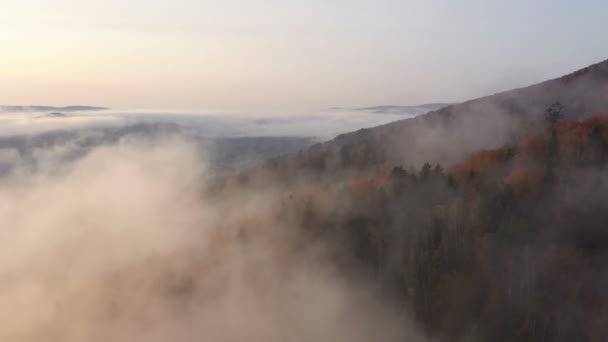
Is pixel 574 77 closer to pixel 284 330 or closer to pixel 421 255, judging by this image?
pixel 421 255

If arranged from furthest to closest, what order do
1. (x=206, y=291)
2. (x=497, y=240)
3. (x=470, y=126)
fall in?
(x=470, y=126) → (x=206, y=291) → (x=497, y=240)

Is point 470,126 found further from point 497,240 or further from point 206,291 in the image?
point 497,240

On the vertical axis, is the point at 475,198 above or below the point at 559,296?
above

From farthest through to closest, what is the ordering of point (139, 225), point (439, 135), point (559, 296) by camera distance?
point (139, 225)
point (439, 135)
point (559, 296)

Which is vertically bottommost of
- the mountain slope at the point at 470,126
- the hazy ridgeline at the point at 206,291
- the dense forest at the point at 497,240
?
the hazy ridgeline at the point at 206,291

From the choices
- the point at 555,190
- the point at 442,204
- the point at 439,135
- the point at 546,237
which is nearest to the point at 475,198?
the point at 442,204

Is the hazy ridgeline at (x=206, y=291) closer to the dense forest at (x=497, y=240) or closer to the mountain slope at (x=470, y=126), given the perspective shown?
the dense forest at (x=497, y=240)

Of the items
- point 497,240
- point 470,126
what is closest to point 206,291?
point 497,240

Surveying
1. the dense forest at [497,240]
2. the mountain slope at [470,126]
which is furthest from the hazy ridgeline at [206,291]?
the mountain slope at [470,126]
